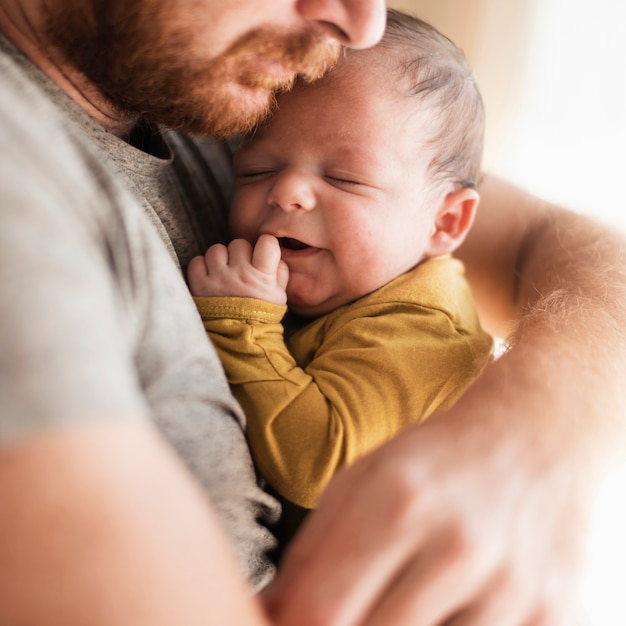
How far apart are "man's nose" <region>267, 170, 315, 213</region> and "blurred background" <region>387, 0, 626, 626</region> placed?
76 cm

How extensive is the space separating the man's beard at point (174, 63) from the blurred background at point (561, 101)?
0.83 m

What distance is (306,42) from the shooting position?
105 cm

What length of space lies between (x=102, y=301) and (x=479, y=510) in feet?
1.31

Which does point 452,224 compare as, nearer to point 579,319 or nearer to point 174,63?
point 579,319

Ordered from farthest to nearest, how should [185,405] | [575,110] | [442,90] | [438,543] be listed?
[575,110], [442,90], [185,405], [438,543]

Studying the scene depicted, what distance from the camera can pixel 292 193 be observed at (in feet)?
3.64

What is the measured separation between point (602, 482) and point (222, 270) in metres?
0.59

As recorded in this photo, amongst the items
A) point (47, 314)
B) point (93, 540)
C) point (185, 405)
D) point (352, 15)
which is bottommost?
point (185, 405)

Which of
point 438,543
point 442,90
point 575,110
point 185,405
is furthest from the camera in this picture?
point 575,110

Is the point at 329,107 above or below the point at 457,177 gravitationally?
above

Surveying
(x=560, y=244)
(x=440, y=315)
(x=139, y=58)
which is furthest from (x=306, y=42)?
(x=560, y=244)

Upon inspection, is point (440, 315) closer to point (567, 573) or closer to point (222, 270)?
point (222, 270)

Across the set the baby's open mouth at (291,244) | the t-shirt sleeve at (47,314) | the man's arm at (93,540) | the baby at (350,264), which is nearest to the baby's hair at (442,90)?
the baby at (350,264)

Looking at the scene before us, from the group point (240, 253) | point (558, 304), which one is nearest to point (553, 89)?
point (558, 304)
